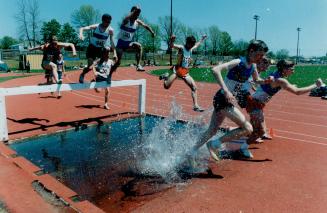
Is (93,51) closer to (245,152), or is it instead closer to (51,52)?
(51,52)

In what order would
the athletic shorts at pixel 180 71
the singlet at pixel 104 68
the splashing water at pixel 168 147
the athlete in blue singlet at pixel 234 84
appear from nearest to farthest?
the athlete in blue singlet at pixel 234 84
the splashing water at pixel 168 147
the athletic shorts at pixel 180 71
the singlet at pixel 104 68

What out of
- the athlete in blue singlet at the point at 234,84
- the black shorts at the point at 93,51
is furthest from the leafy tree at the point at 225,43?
the athlete in blue singlet at the point at 234,84

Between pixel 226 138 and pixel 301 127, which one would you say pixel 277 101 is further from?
pixel 226 138

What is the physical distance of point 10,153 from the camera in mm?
6027

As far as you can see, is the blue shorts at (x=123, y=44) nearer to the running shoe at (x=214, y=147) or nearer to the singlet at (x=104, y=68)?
the singlet at (x=104, y=68)

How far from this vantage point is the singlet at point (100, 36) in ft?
27.5

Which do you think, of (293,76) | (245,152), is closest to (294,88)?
(245,152)

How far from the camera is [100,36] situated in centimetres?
841

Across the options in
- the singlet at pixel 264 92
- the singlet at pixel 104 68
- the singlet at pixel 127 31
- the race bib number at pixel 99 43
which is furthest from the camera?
the singlet at pixel 104 68

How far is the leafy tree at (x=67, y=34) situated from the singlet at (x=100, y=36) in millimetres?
69534

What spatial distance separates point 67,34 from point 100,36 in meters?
70.9

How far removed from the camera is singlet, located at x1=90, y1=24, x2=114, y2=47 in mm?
8391

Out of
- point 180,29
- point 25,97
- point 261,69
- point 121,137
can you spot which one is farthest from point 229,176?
point 180,29

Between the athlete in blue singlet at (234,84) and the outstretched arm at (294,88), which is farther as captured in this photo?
the outstretched arm at (294,88)
